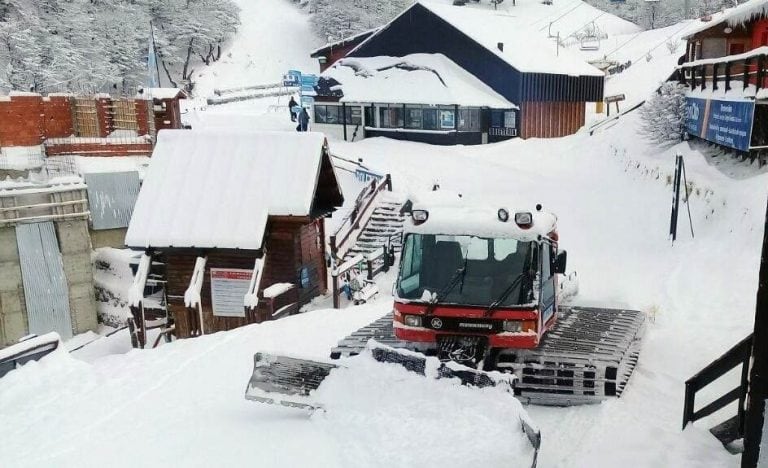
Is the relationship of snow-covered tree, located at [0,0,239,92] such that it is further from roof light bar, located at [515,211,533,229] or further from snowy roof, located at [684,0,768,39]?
roof light bar, located at [515,211,533,229]

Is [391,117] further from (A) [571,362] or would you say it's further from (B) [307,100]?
(A) [571,362]

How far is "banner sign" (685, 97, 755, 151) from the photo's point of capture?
1714 centimetres

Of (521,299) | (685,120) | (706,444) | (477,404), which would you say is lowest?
(706,444)

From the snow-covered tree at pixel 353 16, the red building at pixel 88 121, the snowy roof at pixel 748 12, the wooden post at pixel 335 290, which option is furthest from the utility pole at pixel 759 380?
the snow-covered tree at pixel 353 16

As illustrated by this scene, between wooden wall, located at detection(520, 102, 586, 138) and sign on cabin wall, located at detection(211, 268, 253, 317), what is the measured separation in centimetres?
2427

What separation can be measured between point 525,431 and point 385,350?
6.41 feet

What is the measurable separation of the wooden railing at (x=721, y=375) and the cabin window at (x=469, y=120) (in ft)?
104

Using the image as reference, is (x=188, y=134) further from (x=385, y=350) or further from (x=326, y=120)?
(x=326, y=120)

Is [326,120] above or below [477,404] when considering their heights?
above

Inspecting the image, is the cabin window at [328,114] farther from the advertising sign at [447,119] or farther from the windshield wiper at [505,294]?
the windshield wiper at [505,294]

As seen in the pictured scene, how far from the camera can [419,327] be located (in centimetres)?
882

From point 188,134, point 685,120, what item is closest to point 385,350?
point 188,134

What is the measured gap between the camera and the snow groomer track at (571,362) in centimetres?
820

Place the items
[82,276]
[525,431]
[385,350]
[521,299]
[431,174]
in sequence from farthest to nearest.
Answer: [431,174], [82,276], [521,299], [385,350], [525,431]
